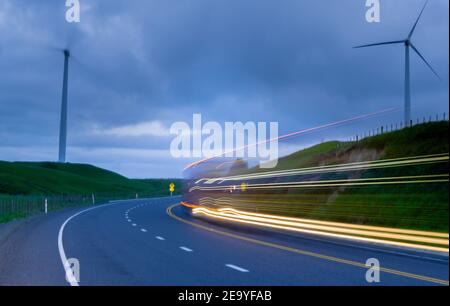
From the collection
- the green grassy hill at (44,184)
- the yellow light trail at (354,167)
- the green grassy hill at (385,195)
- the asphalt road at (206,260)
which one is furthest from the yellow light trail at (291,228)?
the green grassy hill at (44,184)

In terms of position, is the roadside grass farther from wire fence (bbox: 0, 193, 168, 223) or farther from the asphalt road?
the asphalt road

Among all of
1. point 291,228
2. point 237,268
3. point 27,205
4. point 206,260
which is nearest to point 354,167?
point 291,228

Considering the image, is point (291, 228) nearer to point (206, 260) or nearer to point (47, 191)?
point (206, 260)

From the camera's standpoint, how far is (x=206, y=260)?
53.7 feet

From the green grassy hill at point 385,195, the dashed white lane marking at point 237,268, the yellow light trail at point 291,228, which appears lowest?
the dashed white lane marking at point 237,268

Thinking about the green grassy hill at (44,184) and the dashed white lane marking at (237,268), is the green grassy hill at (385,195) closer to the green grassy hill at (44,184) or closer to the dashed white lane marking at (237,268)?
the dashed white lane marking at (237,268)

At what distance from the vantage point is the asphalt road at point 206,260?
41.8 ft

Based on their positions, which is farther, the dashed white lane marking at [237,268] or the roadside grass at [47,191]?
the roadside grass at [47,191]

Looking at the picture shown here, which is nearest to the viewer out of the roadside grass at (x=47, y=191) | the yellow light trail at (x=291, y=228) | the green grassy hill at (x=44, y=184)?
the yellow light trail at (x=291, y=228)

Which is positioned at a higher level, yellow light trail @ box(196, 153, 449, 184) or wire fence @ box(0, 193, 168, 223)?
yellow light trail @ box(196, 153, 449, 184)

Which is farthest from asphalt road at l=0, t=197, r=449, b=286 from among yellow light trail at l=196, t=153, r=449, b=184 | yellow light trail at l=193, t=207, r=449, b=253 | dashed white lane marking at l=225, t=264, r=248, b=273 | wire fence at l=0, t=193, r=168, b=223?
wire fence at l=0, t=193, r=168, b=223

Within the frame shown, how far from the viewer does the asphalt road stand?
41.8ft

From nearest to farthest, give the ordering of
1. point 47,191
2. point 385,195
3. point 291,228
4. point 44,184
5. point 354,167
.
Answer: point 291,228
point 385,195
point 354,167
point 47,191
point 44,184
